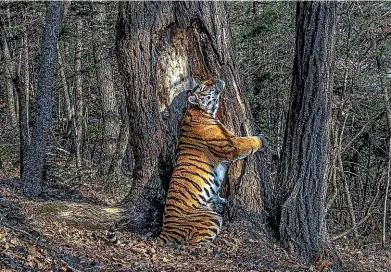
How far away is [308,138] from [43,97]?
504 centimetres

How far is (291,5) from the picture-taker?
12711 mm

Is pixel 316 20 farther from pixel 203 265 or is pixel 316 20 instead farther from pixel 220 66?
pixel 203 265

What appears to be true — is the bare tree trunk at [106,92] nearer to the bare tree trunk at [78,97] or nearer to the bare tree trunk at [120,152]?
the bare tree trunk at [78,97]

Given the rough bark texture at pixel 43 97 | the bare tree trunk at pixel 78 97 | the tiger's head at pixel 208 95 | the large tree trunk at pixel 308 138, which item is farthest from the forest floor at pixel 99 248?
the bare tree trunk at pixel 78 97

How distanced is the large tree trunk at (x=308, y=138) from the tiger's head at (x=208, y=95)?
95cm

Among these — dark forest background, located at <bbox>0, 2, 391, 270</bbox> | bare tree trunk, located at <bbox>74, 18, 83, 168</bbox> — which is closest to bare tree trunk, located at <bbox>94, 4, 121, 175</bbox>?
dark forest background, located at <bbox>0, 2, 391, 270</bbox>

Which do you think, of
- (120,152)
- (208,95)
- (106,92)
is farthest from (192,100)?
(106,92)

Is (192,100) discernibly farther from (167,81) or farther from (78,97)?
(78,97)

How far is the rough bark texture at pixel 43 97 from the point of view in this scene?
9617mm

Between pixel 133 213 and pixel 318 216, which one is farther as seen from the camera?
pixel 133 213

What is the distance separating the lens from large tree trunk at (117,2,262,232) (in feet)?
23.2

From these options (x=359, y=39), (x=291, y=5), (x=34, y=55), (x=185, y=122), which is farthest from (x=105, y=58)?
(x=185, y=122)

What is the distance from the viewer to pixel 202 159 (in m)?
7.14

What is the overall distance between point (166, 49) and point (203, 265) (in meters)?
2.85
